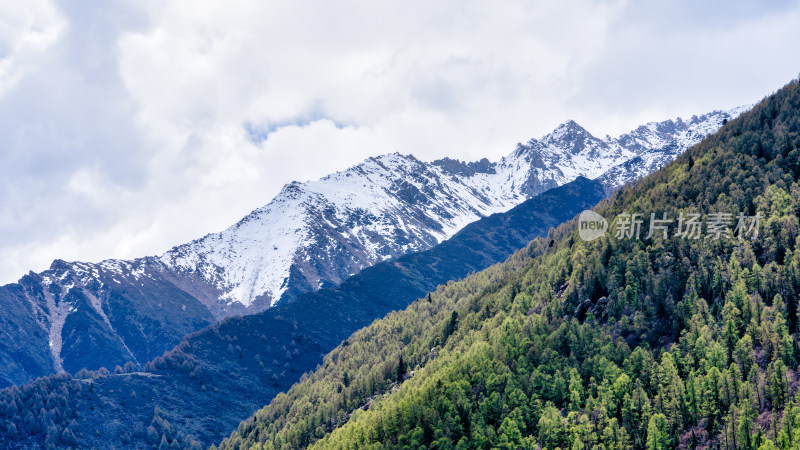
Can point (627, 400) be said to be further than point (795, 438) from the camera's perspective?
Yes

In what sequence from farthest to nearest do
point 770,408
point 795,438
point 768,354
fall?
point 768,354 → point 770,408 → point 795,438

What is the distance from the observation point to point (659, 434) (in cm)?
17938

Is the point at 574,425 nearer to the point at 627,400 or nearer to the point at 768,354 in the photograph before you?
the point at 627,400

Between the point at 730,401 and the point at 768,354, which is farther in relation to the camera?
the point at 768,354

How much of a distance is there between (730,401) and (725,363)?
1831 cm

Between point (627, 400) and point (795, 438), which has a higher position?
point (627, 400)

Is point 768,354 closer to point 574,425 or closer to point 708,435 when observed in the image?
point 708,435

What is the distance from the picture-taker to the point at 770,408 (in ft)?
586

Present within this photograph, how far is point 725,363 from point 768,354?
11.4 m

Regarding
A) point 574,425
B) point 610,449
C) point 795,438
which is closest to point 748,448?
point 795,438

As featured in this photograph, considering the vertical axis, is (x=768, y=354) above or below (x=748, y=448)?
above

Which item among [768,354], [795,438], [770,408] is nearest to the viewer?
[795,438]

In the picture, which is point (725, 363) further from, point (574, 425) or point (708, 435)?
point (574, 425)

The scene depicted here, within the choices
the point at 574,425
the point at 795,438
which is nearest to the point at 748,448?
the point at 795,438
